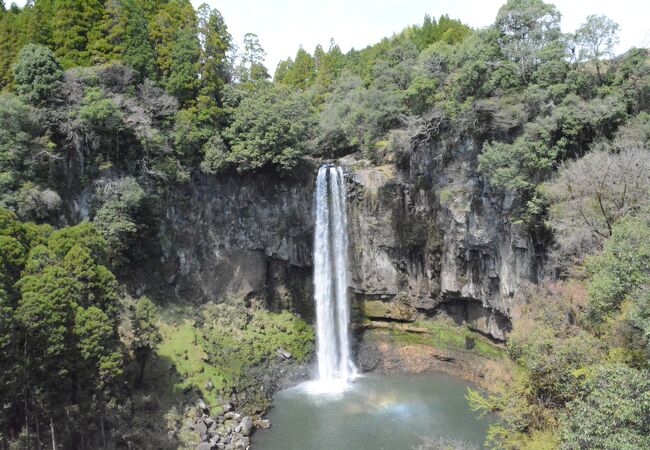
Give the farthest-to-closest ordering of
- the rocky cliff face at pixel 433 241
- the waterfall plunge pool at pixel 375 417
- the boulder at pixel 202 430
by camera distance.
Result: 1. the rocky cliff face at pixel 433 241
2. the waterfall plunge pool at pixel 375 417
3. the boulder at pixel 202 430

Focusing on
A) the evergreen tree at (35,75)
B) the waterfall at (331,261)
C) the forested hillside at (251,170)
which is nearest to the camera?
the forested hillside at (251,170)

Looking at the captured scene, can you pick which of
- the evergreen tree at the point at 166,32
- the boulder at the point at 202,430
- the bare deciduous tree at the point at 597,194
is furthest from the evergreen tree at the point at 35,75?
the bare deciduous tree at the point at 597,194

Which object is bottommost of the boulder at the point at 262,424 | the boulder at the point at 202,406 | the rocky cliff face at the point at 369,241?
the boulder at the point at 262,424

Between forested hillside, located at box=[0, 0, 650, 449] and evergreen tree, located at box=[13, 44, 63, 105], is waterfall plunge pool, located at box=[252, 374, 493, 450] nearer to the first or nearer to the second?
forested hillside, located at box=[0, 0, 650, 449]

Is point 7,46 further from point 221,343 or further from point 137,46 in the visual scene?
point 221,343

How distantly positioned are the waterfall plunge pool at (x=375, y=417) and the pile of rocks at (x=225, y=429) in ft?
1.61

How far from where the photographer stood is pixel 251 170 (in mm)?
30609

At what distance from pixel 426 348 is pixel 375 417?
765cm

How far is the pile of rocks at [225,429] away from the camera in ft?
67.5

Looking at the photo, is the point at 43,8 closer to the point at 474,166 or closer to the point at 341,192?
the point at 341,192

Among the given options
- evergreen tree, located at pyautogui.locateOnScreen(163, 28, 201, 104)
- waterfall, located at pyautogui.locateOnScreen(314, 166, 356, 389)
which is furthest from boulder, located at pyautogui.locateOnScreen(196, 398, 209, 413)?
evergreen tree, located at pyautogui.locateOnScreen(163, 28, 201, 104)

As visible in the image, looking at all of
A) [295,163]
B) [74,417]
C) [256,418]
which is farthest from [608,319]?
[295,163]

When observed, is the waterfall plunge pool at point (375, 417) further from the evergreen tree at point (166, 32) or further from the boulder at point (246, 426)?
the evergreen tree at point (166, 32)

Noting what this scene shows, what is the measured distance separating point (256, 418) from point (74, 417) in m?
8.38
